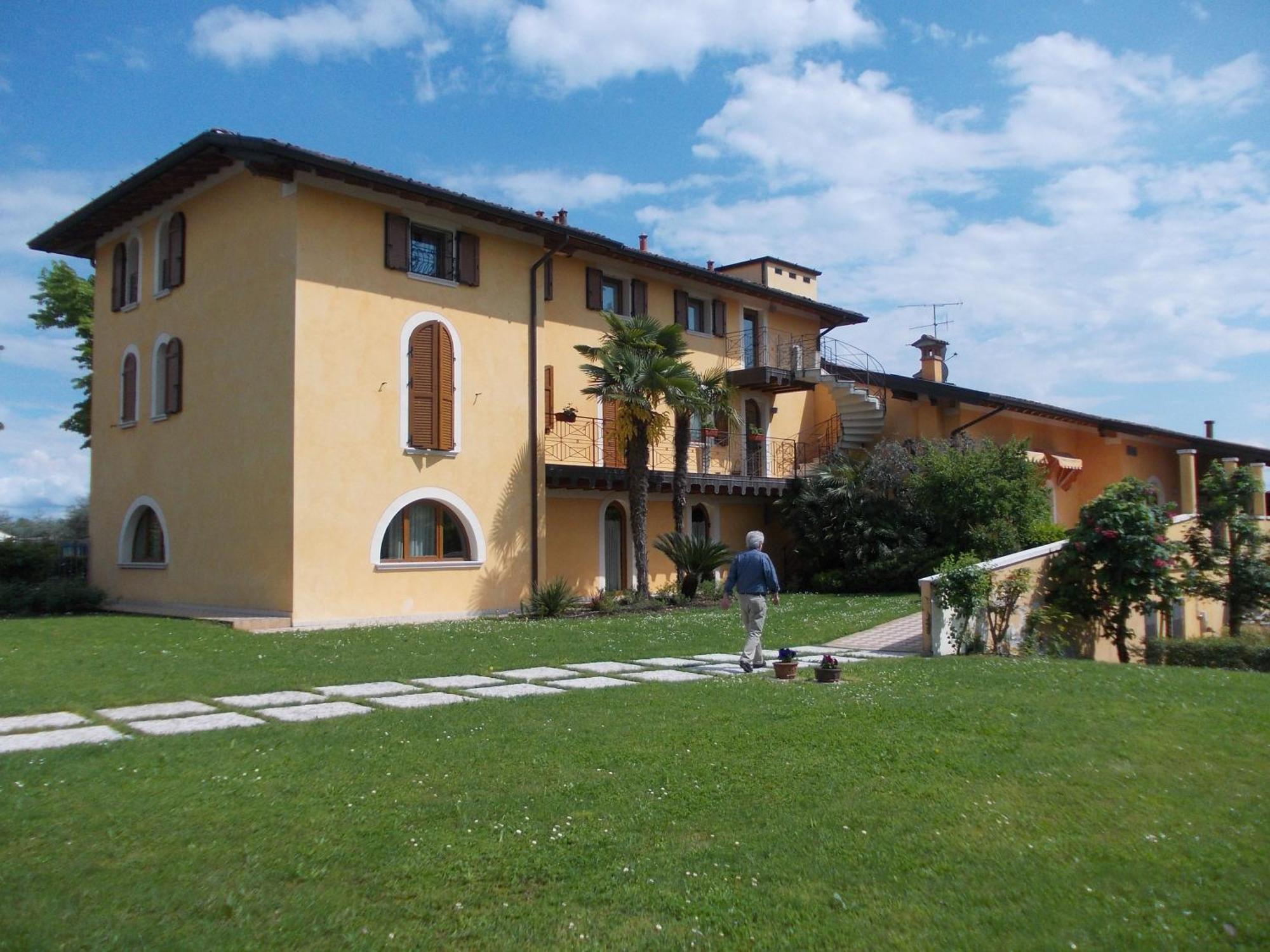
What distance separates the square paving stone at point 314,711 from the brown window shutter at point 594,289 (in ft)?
52.6

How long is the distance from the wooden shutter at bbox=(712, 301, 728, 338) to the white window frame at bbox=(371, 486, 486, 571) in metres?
10.1

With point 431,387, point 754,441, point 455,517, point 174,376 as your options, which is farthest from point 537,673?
point 754,441

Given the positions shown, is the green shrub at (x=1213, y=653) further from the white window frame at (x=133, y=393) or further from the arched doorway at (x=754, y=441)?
the white window frame at (x=133, y=393)

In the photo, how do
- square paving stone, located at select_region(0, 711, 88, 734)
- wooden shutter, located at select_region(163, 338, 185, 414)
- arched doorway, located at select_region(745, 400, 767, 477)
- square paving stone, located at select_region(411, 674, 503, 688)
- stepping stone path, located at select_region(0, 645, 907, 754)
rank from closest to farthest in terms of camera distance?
Answer: stepping stone path, located at select_region(0, 645, 907, 754)
square paving stone, located at select_region(0, 711, 88, 734)
square paving stone, located at select_region(411, 674, 503, 688)
wooden shutter, located at select_region(163, 338, 185, 414)
arched doorway, located at select_region(745, 400, 767, 477)

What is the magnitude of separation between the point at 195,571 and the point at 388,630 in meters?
5.46

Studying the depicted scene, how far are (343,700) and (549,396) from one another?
1411cm

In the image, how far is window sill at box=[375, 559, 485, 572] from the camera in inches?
727

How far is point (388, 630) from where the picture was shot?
16500 mm

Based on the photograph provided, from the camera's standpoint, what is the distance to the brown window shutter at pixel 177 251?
2069 cm

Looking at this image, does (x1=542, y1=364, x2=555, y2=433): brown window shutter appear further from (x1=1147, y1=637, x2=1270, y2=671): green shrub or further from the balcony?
(x1=1147, y1=637, x2=1270, y2=671): green shrub

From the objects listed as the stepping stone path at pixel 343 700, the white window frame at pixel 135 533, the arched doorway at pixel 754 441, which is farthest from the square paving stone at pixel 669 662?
the arched doorway at pixel 754 441

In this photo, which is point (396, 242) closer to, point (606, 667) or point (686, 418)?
point (686, 418)

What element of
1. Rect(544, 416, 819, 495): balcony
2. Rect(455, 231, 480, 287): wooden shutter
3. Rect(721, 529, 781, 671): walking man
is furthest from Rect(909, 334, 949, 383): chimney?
Rect(721, 529, 781, 671): walking man

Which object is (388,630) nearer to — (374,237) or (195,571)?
(195,571)
